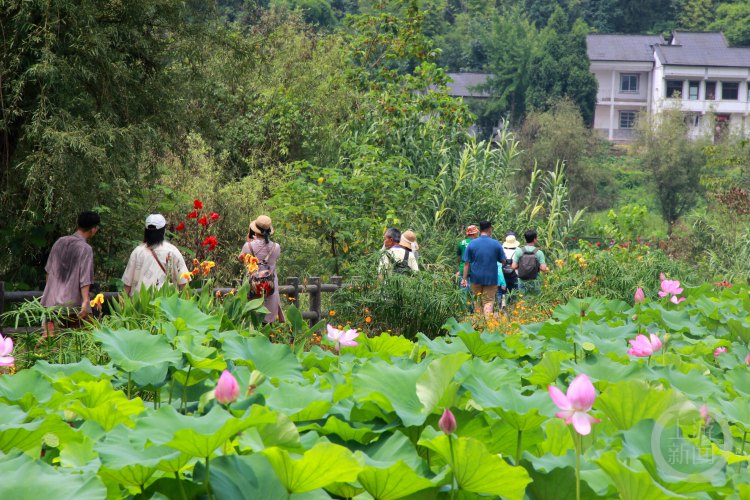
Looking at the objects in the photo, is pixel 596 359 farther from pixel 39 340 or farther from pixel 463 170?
pixel 463 170

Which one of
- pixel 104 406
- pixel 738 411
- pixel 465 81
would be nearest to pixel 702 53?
pixel 465 81

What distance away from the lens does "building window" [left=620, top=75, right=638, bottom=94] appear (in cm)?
6200

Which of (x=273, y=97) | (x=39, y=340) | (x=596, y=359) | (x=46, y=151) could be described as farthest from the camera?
(x=273, y=97)

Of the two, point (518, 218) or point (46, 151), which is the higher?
point (46, 151)

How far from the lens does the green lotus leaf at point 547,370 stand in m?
2.76

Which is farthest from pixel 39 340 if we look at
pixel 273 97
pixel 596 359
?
pixel 273 97

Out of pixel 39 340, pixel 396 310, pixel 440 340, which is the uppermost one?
pixel 440 340

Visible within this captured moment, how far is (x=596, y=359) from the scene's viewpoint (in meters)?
2.90

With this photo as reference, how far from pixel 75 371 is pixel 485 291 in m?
7.78

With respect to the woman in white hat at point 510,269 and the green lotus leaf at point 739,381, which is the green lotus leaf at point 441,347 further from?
the woman in white hat at point 510,269

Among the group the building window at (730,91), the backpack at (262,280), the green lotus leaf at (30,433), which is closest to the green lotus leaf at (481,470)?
the green lotus leaf at (30,433)

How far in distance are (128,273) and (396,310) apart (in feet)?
10.9

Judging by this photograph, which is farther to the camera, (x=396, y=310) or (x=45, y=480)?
(x=396, y=310)

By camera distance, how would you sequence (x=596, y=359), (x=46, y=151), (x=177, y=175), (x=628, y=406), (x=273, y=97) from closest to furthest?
(x=628, y=406), (x=596, y=359), (x=46, y=151), (x=177, y=175), (x=273, y=97)
